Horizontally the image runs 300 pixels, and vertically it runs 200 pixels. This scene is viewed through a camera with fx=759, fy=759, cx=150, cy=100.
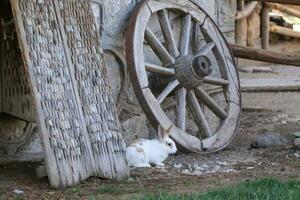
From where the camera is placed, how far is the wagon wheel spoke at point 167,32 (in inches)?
305

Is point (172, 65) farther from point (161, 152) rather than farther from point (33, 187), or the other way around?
point (33, 187)

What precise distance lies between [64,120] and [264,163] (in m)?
2.26

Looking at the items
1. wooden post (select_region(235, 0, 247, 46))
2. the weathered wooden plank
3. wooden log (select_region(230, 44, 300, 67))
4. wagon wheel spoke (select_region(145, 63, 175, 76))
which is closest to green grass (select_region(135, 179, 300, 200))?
wagon wheel spoke (select_region(145, 63, 175, 76))

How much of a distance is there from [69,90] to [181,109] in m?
1.85

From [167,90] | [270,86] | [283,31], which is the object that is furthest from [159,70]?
[283,31]

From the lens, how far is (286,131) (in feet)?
29.8

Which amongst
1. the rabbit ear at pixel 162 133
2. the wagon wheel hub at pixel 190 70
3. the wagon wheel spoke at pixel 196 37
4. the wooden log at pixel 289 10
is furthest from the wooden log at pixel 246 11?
the rabbit ear at pixel 162 133

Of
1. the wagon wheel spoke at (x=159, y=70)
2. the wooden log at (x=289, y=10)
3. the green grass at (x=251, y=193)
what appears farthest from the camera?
the wooden log at (x=289, y=10)

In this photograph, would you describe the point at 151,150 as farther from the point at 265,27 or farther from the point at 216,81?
the point at 265,27

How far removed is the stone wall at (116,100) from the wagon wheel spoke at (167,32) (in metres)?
0.30

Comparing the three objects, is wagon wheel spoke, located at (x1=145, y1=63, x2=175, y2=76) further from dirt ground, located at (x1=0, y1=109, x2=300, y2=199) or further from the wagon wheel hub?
dirt ground, located at (x1=0, y1=109, x2=300, y2=199)

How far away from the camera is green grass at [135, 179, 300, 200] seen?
5148mm

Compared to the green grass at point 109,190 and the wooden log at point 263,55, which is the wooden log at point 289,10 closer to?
the wooden log at point 263,55

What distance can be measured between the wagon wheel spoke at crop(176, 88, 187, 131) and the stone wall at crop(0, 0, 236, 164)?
377 mm
